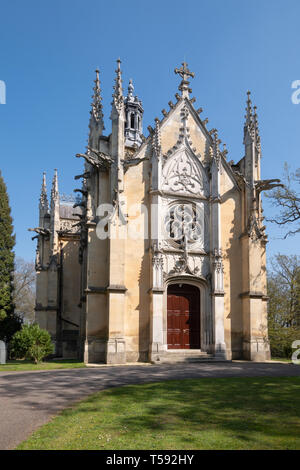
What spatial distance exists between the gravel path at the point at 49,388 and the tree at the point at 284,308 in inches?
556

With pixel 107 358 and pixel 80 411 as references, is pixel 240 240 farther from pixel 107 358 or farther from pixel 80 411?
pixel 80 411

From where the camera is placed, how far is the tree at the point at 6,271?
31.3 m

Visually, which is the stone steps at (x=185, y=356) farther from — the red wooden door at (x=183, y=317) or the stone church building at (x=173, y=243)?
the red wooden door at (x=183, y=317)

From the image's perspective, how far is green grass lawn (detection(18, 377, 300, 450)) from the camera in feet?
21.9

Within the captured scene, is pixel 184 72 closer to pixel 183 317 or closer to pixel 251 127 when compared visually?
pixel 251 127

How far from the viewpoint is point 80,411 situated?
9.08 metres

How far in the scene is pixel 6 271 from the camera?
106 feet

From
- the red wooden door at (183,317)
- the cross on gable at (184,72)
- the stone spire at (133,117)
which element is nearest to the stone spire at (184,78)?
the cross on gable at (184,72)

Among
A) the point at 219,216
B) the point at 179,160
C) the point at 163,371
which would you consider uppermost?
the point at 179,160

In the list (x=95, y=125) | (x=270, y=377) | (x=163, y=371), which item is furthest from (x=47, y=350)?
(x=95, y=125)

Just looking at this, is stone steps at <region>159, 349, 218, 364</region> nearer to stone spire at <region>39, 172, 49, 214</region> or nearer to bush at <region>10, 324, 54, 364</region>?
bush at <region>10, 324, 54, 364</region>

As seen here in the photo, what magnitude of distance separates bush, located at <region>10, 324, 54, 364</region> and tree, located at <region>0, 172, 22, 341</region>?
38.0ft

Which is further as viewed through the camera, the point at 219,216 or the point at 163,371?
the point at 219,216

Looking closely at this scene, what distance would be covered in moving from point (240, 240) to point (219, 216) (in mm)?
1837
